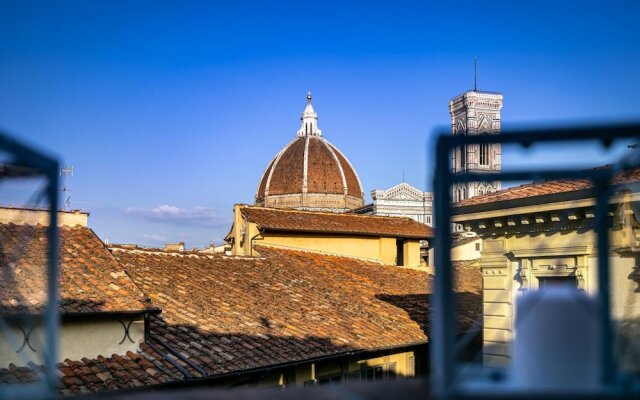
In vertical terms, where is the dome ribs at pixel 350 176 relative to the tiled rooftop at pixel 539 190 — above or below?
above

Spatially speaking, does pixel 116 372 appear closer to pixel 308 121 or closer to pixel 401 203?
pixel 401 203

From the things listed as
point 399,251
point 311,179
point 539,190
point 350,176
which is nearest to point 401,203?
point 350,176

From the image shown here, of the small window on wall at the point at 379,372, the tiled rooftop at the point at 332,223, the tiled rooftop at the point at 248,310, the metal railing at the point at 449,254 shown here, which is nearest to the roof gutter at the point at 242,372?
the tiled rooftop at the point at 248,310

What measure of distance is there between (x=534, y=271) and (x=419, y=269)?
504 inches


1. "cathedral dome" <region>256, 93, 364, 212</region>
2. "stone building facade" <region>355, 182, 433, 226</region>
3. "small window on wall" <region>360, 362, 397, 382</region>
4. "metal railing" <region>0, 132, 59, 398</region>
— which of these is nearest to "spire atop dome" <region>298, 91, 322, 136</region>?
"cathedral dome" <region>256, 93, 364, 212</region>

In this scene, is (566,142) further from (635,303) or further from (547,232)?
(547,232)

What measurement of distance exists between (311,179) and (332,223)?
61072mm

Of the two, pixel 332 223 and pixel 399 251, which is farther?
pixel 399 251

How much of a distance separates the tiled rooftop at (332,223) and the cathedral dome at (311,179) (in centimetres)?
5566

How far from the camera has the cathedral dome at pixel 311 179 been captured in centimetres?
8506

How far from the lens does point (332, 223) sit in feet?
81.4

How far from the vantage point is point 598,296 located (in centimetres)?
205

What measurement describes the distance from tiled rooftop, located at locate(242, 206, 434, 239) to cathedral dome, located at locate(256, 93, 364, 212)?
55.7 meters

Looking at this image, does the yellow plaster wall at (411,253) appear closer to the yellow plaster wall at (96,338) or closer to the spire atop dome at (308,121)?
the yellow plaster wall at (96,338)
